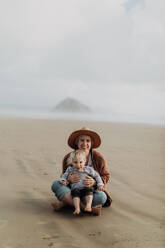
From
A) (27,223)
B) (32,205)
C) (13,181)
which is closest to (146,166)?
(13,181)

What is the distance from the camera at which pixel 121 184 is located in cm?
599

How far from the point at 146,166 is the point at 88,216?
3709 millimetres

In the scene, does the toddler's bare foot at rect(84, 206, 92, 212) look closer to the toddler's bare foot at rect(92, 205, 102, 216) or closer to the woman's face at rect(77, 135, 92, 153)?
the toddler's bare foot at rect(92, 205, 102, 216)

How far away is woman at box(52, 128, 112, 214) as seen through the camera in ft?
13.6

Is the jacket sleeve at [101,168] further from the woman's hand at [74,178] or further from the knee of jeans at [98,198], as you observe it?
the woman's hand at [74,178]

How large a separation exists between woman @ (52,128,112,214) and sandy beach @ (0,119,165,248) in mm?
167

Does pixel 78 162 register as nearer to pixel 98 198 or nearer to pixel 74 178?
pixel 74 178

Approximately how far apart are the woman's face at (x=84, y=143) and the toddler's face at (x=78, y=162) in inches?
9.5

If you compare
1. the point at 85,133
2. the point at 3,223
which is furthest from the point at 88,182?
the point at 3,223

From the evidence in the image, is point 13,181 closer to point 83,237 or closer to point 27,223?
point 27,223

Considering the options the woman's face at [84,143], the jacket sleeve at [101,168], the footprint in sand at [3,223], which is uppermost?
the woman's face at [84,143]

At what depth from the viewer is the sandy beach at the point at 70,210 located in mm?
3430

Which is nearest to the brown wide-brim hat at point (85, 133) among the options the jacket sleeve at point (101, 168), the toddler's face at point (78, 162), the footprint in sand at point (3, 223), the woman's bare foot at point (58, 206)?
the jacket sleeve at point (101, 168)

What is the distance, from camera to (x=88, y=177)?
414 cm
